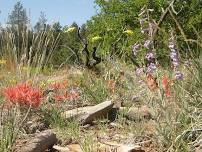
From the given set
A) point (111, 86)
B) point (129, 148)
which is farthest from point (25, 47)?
point (129, 148)

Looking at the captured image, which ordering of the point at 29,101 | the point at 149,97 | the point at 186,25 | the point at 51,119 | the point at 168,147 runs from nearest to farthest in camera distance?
the point at 168,147 < the point at 149,97 < the point at 29,101 < the point at 51,119 < the point at 186,25

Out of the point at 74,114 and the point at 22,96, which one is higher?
the point at 22,96

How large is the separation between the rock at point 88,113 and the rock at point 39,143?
2.93 ft

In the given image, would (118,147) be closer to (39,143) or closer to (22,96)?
(39,143)

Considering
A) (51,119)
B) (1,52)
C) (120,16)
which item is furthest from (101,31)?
(51,119)

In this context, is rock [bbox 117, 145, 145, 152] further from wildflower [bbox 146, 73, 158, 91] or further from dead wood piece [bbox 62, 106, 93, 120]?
dead wood piece [bbox 62, 106, 93, 120]

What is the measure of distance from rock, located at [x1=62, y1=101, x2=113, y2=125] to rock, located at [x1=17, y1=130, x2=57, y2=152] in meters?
0.89

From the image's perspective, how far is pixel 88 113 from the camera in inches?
206

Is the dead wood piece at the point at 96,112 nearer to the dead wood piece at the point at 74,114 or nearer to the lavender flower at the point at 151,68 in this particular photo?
the dead wood piece at the point at 74,114

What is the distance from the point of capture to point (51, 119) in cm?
517

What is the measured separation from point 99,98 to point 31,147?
2478 millimetres

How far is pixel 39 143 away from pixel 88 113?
1.32 meters

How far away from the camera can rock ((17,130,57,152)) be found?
3807 mm

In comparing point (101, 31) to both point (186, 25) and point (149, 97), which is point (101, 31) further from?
point (149, 97)
